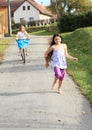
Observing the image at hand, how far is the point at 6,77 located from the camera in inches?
538

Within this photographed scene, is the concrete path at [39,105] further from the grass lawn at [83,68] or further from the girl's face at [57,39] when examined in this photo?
the girl's face at [57,39]

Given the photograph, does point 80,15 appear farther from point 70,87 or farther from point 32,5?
point 32,5

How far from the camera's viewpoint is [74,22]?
48750 millimetres

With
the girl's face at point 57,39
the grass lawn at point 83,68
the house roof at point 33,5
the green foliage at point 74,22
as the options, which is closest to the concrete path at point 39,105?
the grass lawn at point 83,68

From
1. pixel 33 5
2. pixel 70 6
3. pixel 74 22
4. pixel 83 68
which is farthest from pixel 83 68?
pixel 33 5

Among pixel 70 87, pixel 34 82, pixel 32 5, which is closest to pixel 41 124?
pixel 70 87

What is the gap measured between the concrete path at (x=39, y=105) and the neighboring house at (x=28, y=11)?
89208mm

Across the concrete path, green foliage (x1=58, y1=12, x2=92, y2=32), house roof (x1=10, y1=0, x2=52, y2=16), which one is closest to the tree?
house roof (x1=10, y1=0, x2=52, y2=16)

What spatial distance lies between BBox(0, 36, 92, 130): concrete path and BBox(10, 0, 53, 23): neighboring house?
89208mm

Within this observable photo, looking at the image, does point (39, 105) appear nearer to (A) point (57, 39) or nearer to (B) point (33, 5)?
(A) point (57, 39)

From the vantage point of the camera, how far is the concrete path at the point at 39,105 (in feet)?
26.3

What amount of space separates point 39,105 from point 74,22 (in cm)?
3979

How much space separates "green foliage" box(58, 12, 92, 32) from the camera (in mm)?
48031

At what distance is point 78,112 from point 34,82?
378 centimetres
